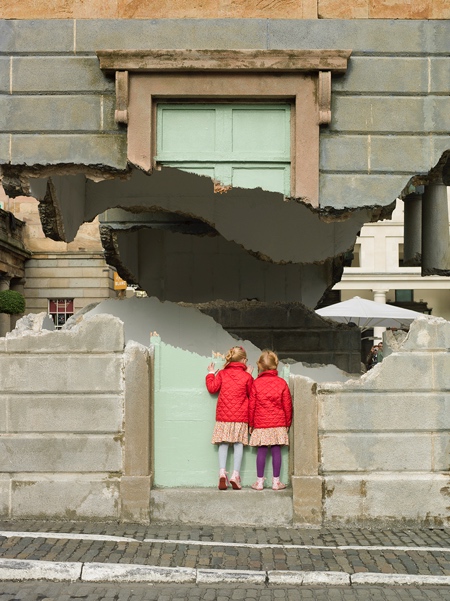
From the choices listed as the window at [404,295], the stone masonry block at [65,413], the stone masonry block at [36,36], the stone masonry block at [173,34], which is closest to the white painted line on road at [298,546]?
the stone masonry block at [65,413]

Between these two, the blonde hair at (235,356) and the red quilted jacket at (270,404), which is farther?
the blonde hair at (235,356)

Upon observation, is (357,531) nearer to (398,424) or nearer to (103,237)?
(398,424)

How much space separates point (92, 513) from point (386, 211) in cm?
523

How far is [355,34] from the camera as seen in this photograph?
25.6ft

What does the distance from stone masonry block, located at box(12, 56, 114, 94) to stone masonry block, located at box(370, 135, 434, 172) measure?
3231mm

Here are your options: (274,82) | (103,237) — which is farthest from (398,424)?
(103,237)

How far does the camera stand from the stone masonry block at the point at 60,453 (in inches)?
287

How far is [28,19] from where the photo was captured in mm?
7855

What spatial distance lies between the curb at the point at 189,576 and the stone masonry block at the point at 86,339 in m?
2.35

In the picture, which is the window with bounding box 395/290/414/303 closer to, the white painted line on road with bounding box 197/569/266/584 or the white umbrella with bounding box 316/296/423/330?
the white umbrella with bounding box 316/296/423/330

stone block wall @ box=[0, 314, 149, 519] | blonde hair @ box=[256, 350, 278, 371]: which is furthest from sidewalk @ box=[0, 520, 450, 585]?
blonde hair @ box=[256, 350, 278, 371]

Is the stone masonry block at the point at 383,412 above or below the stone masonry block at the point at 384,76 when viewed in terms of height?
below

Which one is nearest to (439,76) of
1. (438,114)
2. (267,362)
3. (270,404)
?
(438,114)

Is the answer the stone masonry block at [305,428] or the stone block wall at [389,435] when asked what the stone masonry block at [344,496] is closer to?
the stone block wall at [389,435]
